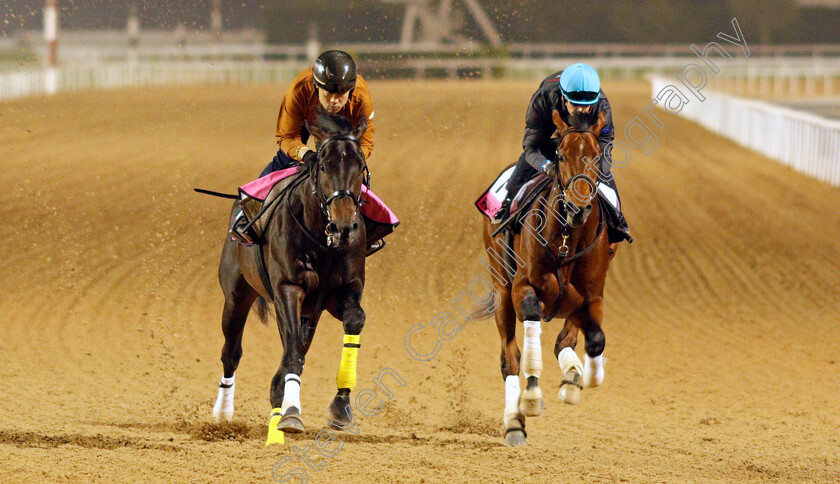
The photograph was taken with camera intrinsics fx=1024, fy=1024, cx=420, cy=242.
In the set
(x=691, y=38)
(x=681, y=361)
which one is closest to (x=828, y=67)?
(x=691, y=38)

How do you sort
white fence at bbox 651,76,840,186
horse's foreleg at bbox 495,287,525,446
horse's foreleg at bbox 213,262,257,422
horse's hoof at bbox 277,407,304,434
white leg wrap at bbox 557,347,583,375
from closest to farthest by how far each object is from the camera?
horse's hoof at bbox 277,407,304,434, white leg wrap at bbox 557,347,583,375, horse's foreleg at bbox 495,287,525,446, horse's foreleg at bbox 213,262,257,422, white fence at bbox 651,76,840,186

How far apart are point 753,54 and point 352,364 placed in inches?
2004

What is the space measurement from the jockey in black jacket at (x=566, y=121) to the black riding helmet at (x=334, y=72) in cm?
132

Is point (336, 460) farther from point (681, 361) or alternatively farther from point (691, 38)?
point (691, 38)

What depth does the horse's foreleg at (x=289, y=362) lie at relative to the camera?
222 inches

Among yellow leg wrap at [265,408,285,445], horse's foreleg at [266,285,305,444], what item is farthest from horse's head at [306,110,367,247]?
yellow leg wrap at [265,408,285,445]

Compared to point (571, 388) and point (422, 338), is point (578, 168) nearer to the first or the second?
point (571, 388)

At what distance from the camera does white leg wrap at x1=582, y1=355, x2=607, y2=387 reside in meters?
6.61

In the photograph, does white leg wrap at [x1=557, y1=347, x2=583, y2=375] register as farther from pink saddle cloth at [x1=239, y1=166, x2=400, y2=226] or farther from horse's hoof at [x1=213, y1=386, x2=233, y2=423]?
horse's hoof at [x1=213, y1=386, x2=233, y2=423]

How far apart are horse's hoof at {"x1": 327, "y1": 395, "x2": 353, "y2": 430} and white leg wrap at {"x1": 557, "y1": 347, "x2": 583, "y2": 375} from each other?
137cm

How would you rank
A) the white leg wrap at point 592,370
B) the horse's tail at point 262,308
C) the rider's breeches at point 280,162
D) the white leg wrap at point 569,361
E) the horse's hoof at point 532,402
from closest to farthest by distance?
the horse's hoof at point 532,402, the white leg wrap at point 569,361, the white leg wrap at point 592,370, the rider's breeches at point 280,162, the horse's tail at point 262,308

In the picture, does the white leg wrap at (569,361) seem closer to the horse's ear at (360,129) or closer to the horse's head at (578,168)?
the horse's head at (578,168)

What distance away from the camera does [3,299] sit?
1121 cm

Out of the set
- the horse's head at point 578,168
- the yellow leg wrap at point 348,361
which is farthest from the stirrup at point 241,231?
the horse's head at point 578,168
